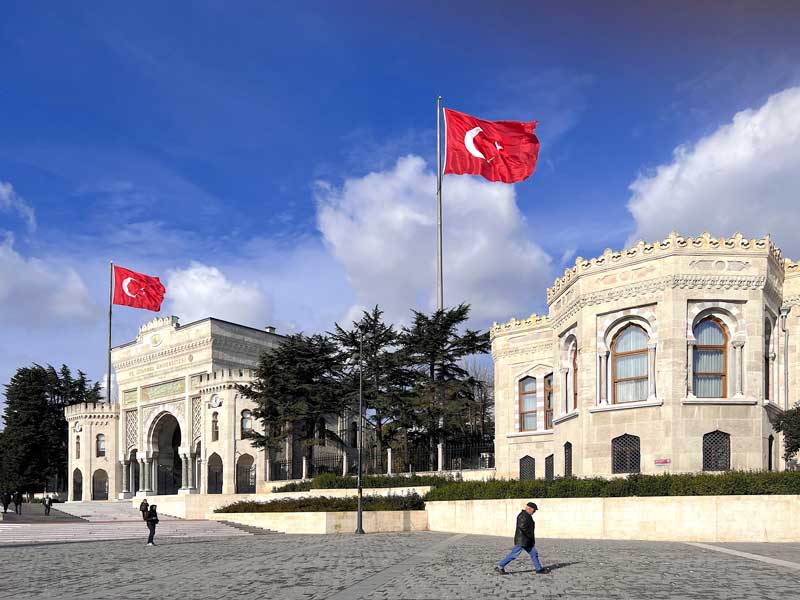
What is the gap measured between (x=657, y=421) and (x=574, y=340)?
19.3 ft

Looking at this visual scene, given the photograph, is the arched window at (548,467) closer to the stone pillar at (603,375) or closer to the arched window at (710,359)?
the stone pillar at (603,375)

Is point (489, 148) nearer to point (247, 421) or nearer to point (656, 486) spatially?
point (656, 486)

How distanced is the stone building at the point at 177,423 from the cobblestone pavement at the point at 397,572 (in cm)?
2470

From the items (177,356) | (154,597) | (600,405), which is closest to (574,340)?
(600,405)

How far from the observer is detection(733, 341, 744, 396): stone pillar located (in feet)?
97.5

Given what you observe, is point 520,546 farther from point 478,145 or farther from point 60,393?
point 60,393

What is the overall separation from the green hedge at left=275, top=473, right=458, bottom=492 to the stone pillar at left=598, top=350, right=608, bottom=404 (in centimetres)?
877

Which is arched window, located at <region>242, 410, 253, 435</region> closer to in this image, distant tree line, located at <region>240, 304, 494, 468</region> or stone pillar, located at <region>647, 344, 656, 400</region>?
distant tree line, located at <region>240, 304, 494, 468</region>

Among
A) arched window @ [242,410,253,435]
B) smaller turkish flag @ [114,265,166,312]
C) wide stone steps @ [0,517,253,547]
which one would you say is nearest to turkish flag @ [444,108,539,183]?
wide stone steps @ [0,517,253,547]

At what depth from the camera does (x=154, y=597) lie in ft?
48.4

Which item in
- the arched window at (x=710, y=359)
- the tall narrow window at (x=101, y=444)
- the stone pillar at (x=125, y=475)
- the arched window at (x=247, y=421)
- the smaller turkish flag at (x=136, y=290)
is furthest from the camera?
the tall narrow window at (x=101, y=444)

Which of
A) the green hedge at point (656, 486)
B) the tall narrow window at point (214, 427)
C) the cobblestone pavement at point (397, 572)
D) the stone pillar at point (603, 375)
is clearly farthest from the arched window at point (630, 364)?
the tall narrow window at point (214, 427)

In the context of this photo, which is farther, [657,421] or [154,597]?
[657,421]

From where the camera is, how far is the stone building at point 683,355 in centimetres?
2933
